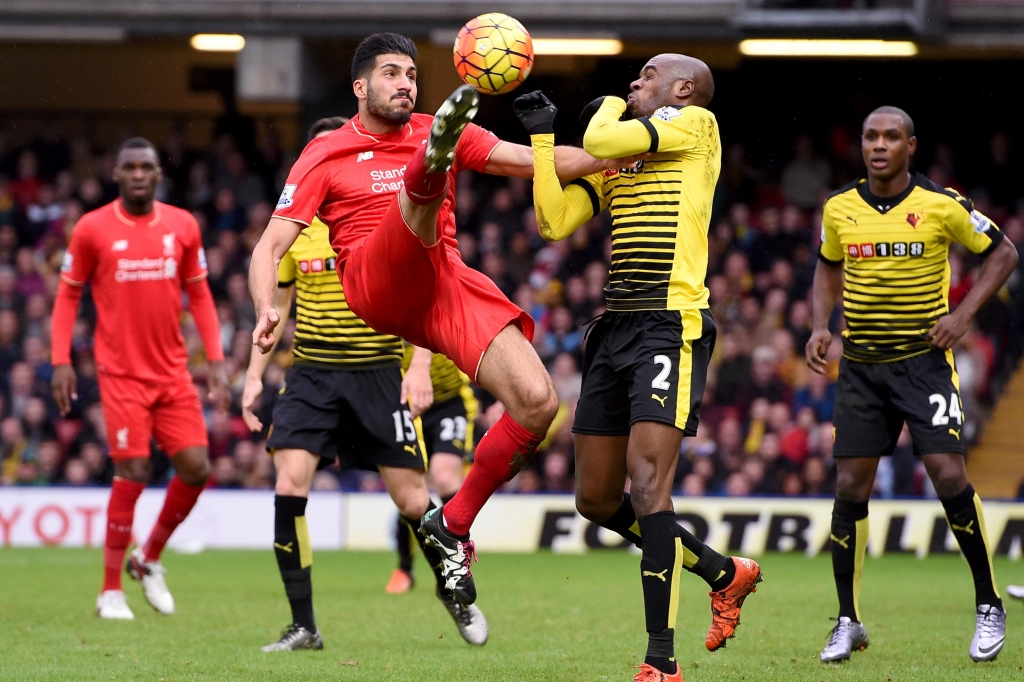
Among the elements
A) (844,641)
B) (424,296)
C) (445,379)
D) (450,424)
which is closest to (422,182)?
(424,296)

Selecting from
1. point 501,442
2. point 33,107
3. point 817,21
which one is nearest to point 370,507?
point 817,21

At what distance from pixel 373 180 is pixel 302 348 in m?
1.86

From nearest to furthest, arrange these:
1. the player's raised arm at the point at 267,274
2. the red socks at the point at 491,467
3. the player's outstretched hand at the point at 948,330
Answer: the player's raised arm at the point at 267,274 → the red socks at the point at 491,467 → the player's outstretched hand at the point at 948,330

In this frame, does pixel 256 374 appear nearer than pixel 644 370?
No

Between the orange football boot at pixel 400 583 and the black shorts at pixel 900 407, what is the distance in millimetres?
4040

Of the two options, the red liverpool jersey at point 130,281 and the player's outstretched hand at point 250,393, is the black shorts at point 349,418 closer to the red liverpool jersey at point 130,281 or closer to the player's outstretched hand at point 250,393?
the player's outstretched hand at point 250,393

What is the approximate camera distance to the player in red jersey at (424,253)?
5785 mm

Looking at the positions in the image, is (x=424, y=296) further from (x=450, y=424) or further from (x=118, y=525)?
(x=450, y=424)

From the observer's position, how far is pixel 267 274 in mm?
6020

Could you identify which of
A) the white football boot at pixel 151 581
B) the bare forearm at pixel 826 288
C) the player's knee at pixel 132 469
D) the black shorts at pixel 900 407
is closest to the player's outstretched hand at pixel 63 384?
the player's knee at pixel 132 469

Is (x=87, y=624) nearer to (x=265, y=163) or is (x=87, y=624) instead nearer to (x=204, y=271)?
(x=204, y=271)

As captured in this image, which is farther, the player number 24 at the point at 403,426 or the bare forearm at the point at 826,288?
the player number 24 at the point at 403,426

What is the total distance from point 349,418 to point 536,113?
99.1 inches

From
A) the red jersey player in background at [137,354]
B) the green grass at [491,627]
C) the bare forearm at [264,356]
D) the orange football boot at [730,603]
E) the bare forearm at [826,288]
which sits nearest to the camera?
the orange football boot at [730,603]
